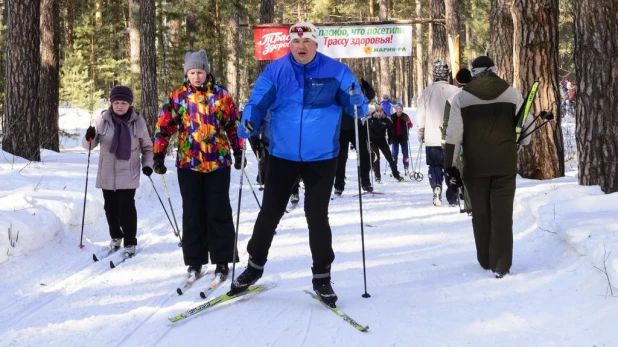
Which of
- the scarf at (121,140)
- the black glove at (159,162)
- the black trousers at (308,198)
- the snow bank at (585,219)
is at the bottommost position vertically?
the snow bank at (585,219)

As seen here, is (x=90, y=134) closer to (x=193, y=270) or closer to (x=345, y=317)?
(x=193, y=270)

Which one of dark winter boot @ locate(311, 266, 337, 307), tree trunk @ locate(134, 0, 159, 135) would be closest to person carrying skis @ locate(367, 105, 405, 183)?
tree trunk @ locate(134, 0, 159, 135)

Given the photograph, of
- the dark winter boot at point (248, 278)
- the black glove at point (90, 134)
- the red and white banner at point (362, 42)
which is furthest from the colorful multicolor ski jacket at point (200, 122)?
the red and white banner at point (362, 42)

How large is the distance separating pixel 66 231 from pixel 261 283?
3.12 metres

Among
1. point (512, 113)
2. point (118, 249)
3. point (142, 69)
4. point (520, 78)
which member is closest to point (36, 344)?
point (118, 249)

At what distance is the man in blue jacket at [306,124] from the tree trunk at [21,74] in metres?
7.51

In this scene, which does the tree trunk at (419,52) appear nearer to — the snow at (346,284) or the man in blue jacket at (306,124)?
the snow at (346,284)

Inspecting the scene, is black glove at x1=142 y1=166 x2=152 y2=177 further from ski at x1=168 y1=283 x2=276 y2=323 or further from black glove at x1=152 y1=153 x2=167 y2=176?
ski at x1=168 y1=283 x2=276 y2=323

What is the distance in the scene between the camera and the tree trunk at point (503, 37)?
11852 mm

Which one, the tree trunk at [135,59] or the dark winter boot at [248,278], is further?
the tree trunk at [135,59]

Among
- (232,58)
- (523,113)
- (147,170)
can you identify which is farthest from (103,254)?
(232,58)

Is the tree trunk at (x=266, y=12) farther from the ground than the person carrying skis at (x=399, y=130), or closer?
farther from the ground

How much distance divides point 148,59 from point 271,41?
A: 12.9 feet

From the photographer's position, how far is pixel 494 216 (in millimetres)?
5422
